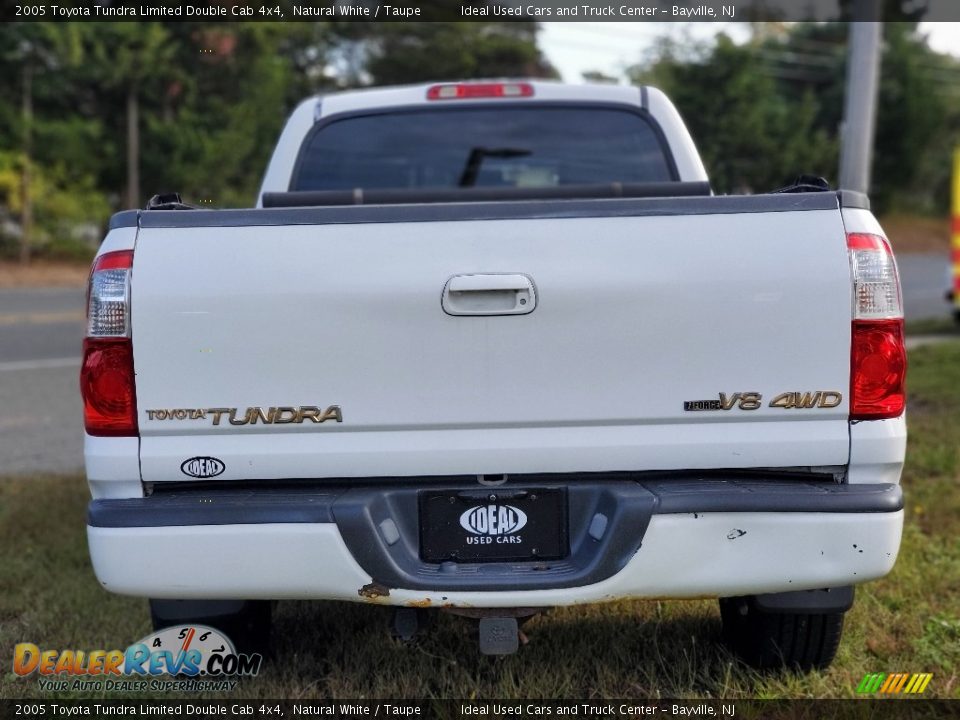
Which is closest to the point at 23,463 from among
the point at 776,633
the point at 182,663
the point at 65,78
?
the point at 182,663

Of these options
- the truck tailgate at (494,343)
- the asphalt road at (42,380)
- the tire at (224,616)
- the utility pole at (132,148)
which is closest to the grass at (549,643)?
the tire at (224,616)

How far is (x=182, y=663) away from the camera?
3070 millimetres

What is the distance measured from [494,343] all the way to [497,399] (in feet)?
0.48

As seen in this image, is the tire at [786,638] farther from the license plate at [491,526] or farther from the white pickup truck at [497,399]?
the license plate at [491,526]

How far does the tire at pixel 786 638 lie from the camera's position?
2994 millimetres

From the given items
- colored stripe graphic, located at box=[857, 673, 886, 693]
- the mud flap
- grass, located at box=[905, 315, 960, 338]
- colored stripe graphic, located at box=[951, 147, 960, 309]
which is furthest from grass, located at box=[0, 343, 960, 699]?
colored stripe graphic, located at box=[951, 147, 960, 309]

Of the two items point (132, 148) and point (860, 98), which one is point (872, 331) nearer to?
point (860, 98)

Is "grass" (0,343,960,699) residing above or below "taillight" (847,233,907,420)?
below

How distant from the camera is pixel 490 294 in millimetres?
2549

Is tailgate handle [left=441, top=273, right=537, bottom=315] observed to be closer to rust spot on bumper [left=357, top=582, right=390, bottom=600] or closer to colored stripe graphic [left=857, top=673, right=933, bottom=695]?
rust spot on bumper [left=357, top=582, right=390, bottom=600]

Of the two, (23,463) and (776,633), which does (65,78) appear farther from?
(776,633)

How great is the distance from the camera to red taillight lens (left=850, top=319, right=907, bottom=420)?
2539mm

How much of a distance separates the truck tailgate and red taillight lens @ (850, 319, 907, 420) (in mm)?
36

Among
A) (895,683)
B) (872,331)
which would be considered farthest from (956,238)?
(872,331)
